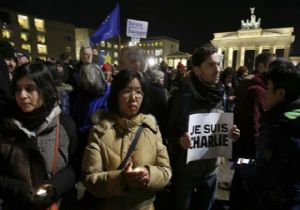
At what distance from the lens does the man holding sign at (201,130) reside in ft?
8.86

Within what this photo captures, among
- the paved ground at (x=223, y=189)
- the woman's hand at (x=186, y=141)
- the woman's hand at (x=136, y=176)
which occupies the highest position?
the woman's hand at (x=186, y=141)

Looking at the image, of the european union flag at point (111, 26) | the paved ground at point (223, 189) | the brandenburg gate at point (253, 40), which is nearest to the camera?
the paved ground at point (223, 189)

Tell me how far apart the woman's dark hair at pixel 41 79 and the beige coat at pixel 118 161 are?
44cm

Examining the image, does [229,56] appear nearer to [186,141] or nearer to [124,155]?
[186,141]

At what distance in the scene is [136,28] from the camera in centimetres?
962

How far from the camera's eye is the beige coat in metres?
2.04

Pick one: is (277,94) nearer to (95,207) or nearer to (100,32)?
(95,207)

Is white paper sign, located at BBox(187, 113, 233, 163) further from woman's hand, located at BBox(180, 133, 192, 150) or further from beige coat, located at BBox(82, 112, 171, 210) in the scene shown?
beige coat, located at BBox(82, 112, 171, 210)

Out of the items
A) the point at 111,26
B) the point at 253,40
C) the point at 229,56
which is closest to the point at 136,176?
the point at 111,26

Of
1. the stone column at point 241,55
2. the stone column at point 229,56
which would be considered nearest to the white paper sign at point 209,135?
the stone column at point 229,56

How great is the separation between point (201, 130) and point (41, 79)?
65.2 inches

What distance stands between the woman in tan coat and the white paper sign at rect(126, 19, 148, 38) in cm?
756

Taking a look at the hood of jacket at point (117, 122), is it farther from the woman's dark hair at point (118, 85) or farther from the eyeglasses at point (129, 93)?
the eyeglasses at point (129, 93)

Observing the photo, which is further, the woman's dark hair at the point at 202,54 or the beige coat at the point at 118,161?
the woman's dark hair at the point at 202,54
